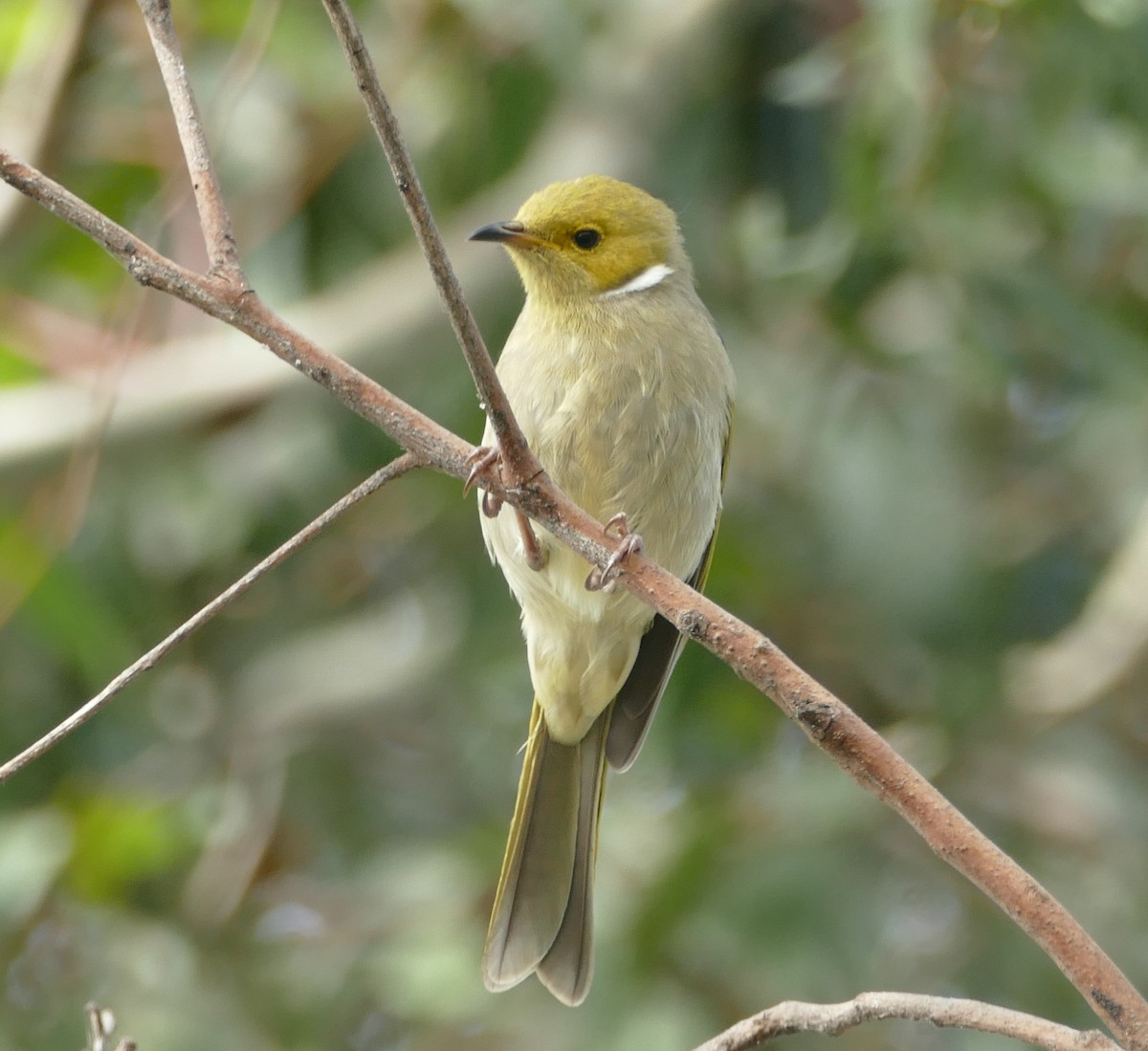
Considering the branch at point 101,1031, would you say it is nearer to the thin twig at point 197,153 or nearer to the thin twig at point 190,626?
the thin twig at point 190,626

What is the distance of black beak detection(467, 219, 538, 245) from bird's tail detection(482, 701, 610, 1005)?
3.75ft

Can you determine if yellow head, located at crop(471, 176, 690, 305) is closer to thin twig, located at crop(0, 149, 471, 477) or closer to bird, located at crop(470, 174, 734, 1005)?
bird, located at crop(470, 174, 734, 1005)

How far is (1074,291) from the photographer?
5.04 metres

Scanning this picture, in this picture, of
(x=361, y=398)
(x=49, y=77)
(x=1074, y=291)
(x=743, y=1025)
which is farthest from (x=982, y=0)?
(x=743, y=1025)

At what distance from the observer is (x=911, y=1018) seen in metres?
1.83

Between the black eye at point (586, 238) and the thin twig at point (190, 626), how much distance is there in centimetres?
192

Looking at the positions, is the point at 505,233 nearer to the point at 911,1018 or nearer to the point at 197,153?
the point at 197,153

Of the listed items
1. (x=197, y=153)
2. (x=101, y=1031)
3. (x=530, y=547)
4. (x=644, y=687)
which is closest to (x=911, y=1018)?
(x=101, y=1031)

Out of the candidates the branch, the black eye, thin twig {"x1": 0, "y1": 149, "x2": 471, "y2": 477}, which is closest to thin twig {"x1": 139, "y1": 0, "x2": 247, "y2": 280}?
thin twig {"x1": 0, "y1": 149, "x2": 471, "y2": 477}

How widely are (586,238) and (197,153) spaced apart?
6.46 feet

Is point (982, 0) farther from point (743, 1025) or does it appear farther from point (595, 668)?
point (743, 1025)

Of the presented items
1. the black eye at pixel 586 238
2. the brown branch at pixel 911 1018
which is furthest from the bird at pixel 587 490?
the brown branch at pixel 911 1018

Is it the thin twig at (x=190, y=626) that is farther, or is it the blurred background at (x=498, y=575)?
the blurred background at (x=498, y=575)

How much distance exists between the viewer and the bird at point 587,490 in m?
3.57
